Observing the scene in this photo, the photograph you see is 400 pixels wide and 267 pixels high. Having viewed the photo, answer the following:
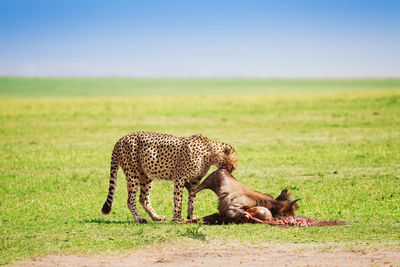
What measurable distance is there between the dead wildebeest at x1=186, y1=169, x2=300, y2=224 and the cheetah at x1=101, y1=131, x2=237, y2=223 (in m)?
0.23

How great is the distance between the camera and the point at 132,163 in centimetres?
917

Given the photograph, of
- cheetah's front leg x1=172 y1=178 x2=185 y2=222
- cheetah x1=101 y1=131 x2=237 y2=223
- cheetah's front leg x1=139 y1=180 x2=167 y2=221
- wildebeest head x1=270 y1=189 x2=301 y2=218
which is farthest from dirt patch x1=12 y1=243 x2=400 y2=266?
cheetah's front leg x1=139 y1=180 x2=167 y2=221

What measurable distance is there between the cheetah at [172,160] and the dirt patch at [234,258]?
1.67 meters

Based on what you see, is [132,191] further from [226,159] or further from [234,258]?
[234,258]

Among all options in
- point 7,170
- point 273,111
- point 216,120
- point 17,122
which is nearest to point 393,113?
point 273,111

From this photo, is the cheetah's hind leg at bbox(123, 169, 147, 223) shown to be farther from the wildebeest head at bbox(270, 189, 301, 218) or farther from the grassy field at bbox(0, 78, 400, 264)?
the wildebeest head at bbox(270, 189, 301, 218)

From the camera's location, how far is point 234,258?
7.02 m

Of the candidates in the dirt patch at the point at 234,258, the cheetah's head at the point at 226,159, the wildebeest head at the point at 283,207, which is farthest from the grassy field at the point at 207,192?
the cheetah's head at the point at 226,159

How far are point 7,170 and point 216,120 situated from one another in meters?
16.4

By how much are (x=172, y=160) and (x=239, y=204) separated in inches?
49.8

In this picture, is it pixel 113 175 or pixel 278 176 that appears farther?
pixel 278 176

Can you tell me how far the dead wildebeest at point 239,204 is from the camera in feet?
28.7

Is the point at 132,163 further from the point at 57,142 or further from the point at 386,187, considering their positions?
the point at 57,142

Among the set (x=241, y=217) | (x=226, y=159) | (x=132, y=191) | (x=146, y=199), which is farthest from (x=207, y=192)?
(x=241, y=217)
